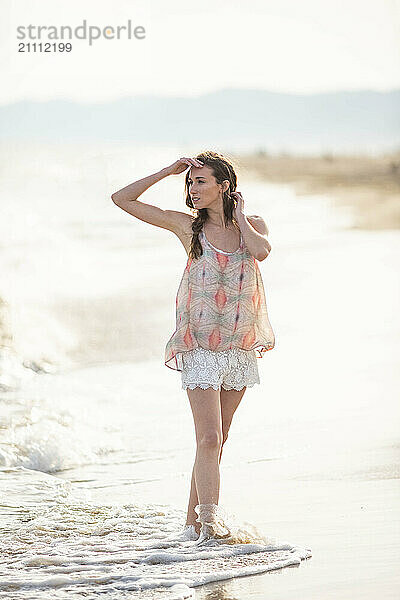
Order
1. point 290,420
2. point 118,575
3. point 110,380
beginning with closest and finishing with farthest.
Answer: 1. point 118,575
2. point 290,420
3. point 110,380

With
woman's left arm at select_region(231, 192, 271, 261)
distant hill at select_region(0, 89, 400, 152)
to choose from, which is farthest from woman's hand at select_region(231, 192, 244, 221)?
distant hill at select_region(0, 89, 400, 152)

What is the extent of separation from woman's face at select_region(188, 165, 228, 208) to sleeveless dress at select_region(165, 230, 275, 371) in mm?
81

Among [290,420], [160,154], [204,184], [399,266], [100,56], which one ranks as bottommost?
[290,420]

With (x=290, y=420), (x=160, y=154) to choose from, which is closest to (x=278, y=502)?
(x=290, y=420)

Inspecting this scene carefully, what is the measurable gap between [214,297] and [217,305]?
2 centimetres

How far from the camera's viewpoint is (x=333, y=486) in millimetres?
3521

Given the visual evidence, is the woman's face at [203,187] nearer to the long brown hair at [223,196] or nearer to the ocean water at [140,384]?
the long brown hair at [223,196]

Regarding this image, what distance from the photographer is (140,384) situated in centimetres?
530

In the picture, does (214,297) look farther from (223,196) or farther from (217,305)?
(223,196)

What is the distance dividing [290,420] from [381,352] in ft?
4.26

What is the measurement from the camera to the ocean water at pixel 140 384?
2801mm

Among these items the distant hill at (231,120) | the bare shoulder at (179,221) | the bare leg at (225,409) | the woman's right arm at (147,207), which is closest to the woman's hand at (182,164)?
the woman's right arm at (147,207)

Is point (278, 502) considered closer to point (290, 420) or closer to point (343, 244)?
point (290, 420)

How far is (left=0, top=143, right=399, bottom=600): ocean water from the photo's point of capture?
110 inches
